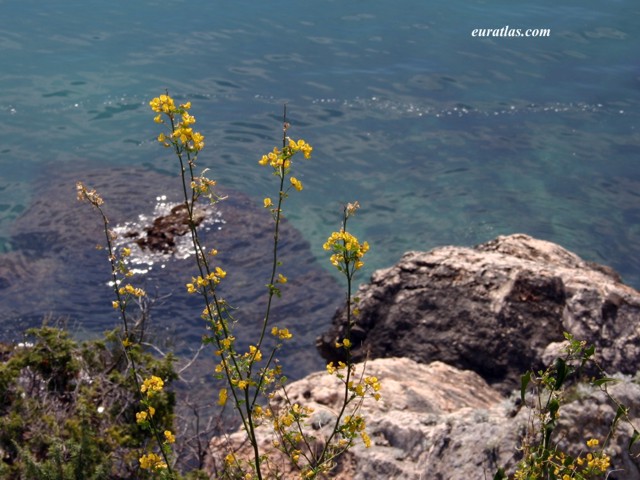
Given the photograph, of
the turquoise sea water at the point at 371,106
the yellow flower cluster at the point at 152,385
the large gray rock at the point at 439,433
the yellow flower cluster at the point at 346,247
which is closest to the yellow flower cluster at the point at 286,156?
the yellow flower cluster at the point at 346,247

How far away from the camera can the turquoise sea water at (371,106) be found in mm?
9570

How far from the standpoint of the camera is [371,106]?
1167 centimetres

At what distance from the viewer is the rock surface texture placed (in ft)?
12.0

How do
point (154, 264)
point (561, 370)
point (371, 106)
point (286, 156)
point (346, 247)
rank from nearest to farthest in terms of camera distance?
point (561, 370)
point (346, 247)
point (286, 156)
point (154, 264)
point (371, 106)

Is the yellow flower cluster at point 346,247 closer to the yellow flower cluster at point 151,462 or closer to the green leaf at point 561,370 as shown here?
the green leaf at point 561,370

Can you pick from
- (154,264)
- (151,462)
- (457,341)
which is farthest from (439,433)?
(154,264)

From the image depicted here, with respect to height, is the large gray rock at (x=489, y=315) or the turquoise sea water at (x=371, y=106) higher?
the large gray rock at (x=489, y=315)

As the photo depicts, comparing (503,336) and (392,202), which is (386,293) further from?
(392,202)

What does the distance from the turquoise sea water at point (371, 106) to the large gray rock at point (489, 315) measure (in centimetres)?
306

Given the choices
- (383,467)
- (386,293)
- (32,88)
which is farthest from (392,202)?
(383,467)

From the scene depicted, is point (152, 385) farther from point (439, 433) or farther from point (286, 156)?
point (439, 433)

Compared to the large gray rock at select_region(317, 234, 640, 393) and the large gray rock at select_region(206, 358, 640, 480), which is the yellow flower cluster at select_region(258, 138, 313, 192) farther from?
the large gray rock at select_region(317, 234, 640, 393)

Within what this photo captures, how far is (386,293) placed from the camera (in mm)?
5516

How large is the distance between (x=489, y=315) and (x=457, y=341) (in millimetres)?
232
